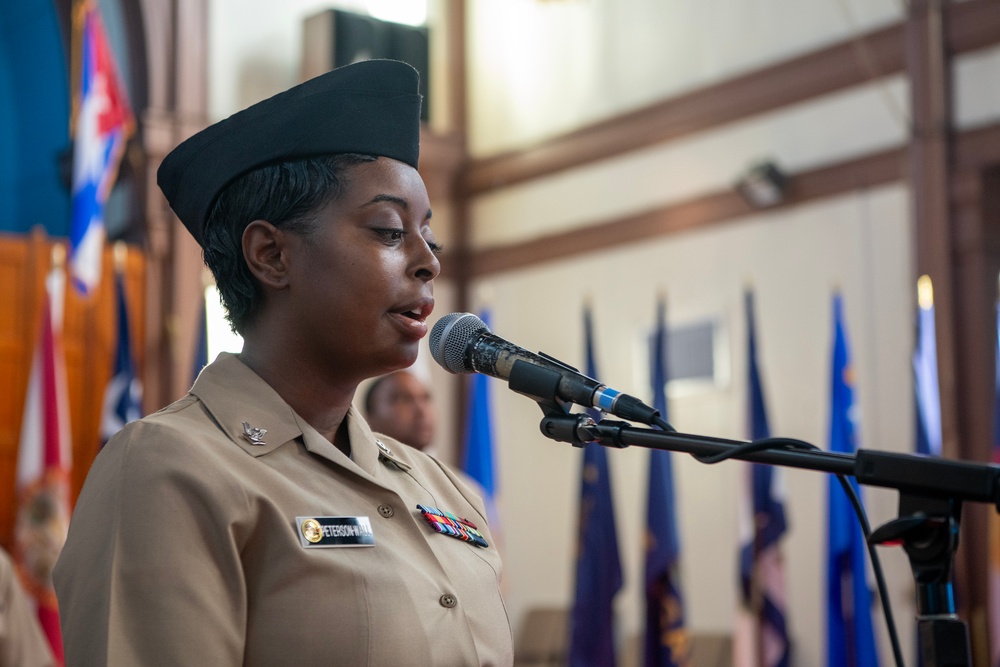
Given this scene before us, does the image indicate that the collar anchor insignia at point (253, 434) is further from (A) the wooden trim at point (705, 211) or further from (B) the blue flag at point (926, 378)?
(A) the wooden trim at point (705, 211)

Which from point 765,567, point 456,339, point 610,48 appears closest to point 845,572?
point 765,567

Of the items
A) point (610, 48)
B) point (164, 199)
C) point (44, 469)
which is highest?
point (610, 48)

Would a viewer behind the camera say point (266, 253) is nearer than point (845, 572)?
Yes

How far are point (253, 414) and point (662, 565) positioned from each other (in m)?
4.88

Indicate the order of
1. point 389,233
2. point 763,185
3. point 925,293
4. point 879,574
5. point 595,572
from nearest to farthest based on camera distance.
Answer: point 879,574 → point 389,233 → point 925,293 → point 595,572 → point 763,185

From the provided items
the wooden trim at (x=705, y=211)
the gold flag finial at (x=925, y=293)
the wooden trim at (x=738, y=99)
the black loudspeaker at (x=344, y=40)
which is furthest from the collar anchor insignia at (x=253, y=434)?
the black loudspeaker at (x=344, y=40)

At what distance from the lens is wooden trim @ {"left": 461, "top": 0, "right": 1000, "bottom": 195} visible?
19.8 feet

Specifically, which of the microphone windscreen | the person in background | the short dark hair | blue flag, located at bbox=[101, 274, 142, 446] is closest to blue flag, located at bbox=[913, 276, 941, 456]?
the person in background

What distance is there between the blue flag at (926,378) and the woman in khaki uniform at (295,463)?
4217 mm

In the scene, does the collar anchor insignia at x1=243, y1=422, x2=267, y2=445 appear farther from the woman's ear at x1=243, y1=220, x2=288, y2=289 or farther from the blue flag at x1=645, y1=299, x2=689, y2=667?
the blue flag at x1=645, y1=299, x2=689, y2=667

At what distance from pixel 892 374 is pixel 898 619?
1.17 m

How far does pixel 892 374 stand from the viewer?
20.3 feet

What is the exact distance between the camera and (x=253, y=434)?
1499mm

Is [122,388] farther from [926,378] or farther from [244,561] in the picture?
[244,561]
